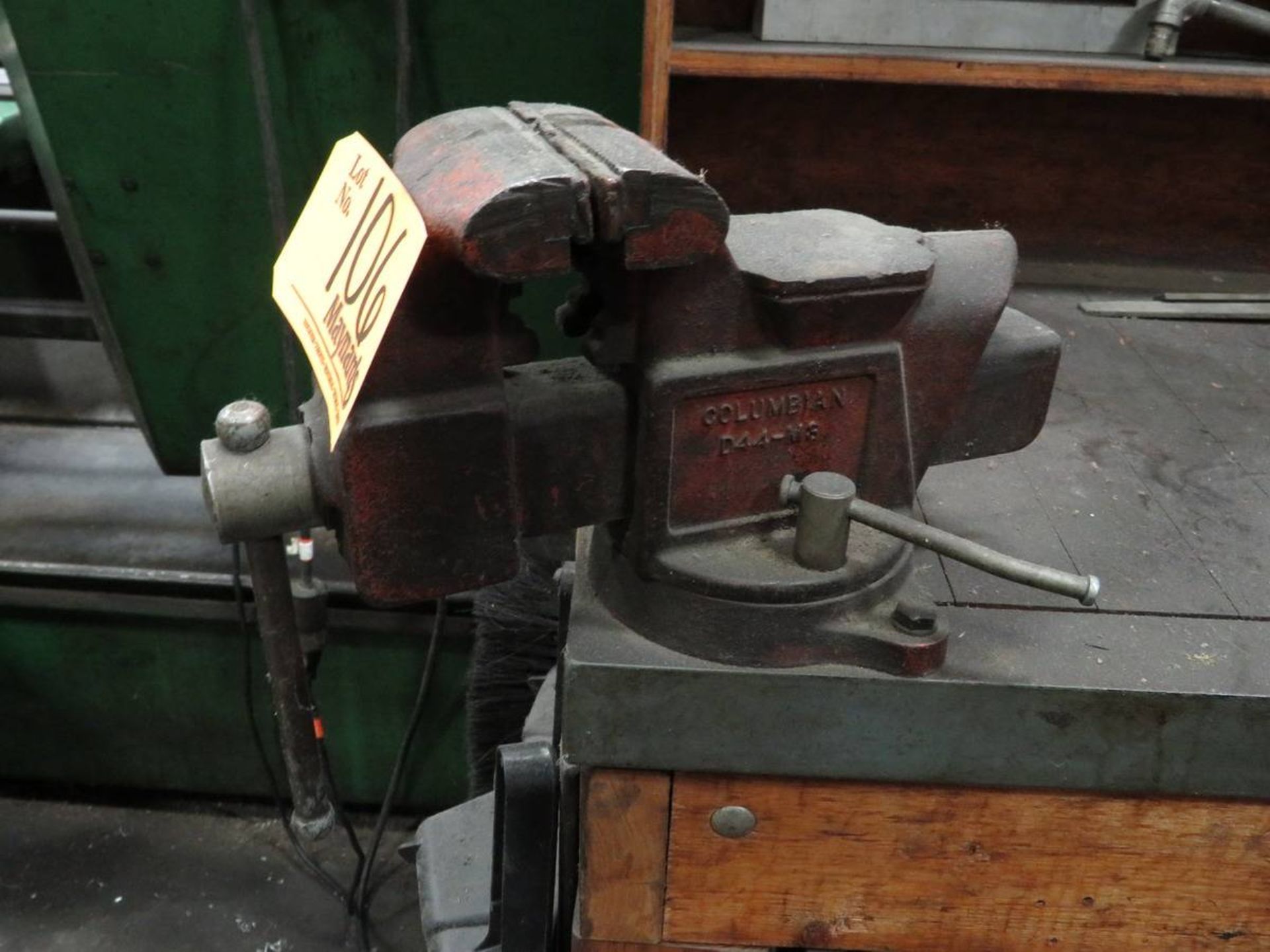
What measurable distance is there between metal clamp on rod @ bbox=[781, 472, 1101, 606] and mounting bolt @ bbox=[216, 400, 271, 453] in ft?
1.05

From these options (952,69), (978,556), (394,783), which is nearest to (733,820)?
(978,556)

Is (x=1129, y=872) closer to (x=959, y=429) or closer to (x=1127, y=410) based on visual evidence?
(x=959, y=429)

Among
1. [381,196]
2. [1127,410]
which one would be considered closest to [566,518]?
[381,196]

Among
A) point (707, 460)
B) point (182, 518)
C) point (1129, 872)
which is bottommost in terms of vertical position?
point (182, 518)

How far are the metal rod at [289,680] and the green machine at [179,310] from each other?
696 mm

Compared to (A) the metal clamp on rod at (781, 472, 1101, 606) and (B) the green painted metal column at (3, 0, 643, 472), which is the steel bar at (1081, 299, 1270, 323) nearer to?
(B) the green painted metal column at (3, 0, 643, 472)

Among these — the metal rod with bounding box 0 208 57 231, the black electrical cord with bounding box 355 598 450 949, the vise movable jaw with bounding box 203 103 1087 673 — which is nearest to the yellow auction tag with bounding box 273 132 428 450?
the vise movable jaw with bounding box 203 103 1087 673

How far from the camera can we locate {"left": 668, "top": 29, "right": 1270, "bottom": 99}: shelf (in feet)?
3.53

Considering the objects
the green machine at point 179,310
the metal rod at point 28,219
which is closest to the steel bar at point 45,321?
the green machine at point 179,310

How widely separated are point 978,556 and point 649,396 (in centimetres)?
22

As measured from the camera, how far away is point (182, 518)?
155 centimetres

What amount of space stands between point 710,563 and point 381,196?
29 centimetres

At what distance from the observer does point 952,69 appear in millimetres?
1093

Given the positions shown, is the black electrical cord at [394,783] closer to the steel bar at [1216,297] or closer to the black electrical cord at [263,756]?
the black electrical cord at [263,756]
